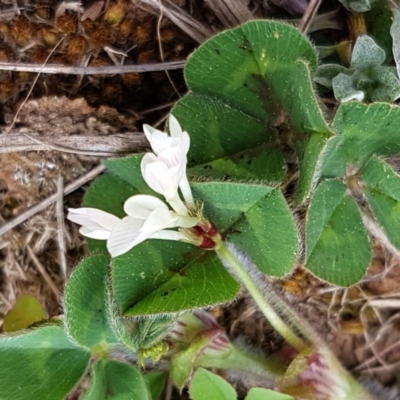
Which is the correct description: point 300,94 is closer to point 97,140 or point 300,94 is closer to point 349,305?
point 97,140

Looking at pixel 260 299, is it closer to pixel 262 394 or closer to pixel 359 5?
pixel 262 394

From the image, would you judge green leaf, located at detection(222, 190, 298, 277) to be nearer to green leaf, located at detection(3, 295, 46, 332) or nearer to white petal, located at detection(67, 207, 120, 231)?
white petal, located at detection(67, 207, 120, 231)

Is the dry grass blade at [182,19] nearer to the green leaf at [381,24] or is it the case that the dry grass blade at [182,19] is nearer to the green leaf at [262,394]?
the green leaf at [381,24]

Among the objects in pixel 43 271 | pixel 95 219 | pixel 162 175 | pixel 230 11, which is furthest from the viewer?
pixel 43 271

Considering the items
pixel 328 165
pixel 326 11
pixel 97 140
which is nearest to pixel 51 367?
pixel 97 140

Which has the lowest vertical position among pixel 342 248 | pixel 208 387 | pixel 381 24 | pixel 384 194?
pixel 208 387

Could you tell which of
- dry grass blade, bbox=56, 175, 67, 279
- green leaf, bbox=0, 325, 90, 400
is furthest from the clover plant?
dry grass blade, bbox=56, 175, 67, 279

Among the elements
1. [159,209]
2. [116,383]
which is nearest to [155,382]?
[116,383]
